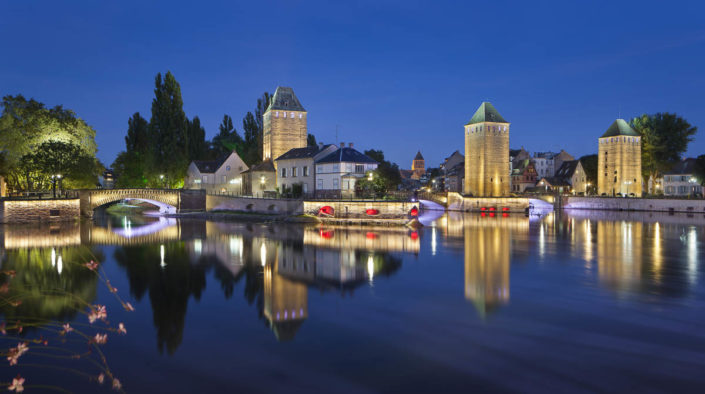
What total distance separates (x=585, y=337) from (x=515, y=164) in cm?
7686

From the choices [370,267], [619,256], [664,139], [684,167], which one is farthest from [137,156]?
[684,167]

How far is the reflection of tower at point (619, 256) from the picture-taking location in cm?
1647

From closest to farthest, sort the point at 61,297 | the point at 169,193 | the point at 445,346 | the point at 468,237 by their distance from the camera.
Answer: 1. the point at 445,346
2. the point at 61,297
3. the point at 468,237
4. the point at 169,193

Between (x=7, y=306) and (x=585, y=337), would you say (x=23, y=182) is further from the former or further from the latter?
(x=585, y=337)

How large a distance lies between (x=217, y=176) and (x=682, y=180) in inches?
2421

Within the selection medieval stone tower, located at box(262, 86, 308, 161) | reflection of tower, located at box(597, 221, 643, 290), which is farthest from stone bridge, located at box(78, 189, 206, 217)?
reflection of tower, located at box(597, 221, 643, 290)

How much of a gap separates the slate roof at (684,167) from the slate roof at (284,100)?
5158 cm

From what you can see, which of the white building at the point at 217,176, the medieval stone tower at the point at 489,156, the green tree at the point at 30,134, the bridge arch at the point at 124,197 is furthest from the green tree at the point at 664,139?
the green tree at the point at 30,134

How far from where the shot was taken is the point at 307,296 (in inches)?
570

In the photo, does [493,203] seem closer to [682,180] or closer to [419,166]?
[682,180]

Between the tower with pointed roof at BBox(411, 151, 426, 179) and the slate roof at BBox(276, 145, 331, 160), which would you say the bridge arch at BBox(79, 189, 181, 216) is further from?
the tower with pointed roof at BBox(411, 151, 426, 179)

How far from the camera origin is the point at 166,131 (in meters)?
50.6

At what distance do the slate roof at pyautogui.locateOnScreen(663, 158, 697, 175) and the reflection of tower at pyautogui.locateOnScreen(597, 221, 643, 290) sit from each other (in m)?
39.3

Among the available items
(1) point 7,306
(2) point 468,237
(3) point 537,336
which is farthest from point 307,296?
(2) point 468,237
